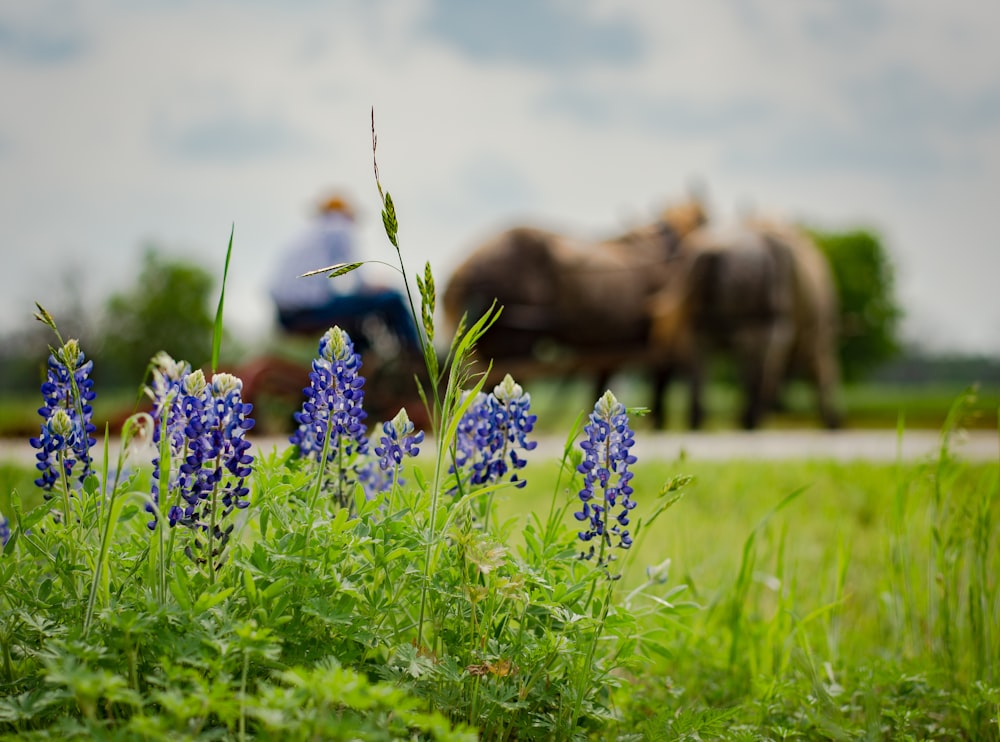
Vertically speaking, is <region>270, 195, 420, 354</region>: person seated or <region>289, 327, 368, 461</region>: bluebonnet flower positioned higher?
<region>270, 195, 420, 354</region>: person seated

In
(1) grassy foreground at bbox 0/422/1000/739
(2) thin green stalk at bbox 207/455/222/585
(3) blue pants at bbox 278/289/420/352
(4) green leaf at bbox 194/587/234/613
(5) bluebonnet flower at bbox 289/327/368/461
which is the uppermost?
(3) blue pants at bbox 278/289/420/352

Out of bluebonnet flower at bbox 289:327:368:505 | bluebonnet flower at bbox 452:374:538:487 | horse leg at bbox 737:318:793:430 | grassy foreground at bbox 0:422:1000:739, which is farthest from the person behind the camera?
horse leg at bbox 737:318:793:430

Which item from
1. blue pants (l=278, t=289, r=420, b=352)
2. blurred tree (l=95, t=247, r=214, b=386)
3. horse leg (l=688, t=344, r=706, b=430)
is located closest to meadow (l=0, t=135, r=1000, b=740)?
blue pants (l=278, t=289, r=420, b=352)

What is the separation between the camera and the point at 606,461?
175 centimetres

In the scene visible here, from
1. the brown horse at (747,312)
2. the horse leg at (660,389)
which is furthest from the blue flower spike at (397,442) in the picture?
the horse leg at (660,389)

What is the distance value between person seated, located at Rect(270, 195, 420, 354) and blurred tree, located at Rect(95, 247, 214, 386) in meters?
14.2

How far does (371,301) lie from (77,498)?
18.1 feet

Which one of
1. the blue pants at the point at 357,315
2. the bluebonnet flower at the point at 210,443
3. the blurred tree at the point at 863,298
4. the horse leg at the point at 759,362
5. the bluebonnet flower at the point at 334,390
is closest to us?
the bluebonnet flower at the point at 210,443

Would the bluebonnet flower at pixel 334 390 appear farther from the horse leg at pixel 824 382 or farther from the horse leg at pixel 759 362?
the horse leg at pixel 824 382

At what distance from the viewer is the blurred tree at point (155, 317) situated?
2234 cm

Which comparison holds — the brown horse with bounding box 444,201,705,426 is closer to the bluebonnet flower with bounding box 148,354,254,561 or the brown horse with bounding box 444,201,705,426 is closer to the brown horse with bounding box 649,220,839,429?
the brown horse with bounding box 649,220,839,429

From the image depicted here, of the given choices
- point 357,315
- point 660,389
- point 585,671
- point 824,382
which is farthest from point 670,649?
point 660,389

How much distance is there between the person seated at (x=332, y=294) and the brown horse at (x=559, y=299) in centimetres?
244

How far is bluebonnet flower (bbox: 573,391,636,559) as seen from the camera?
1720mm
